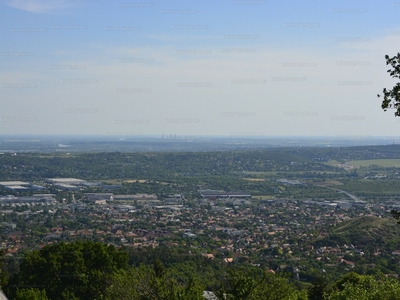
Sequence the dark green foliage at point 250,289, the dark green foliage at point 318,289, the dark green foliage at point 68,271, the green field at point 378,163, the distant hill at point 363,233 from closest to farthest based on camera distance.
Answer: the dark green foliage at point 250,289 → the dark green foliage at point 68,271 → the dark green foliage at point 318,289 → the distant hill at point 363,233 → the green field at point 378,163

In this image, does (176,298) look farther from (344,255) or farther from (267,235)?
(267,235)

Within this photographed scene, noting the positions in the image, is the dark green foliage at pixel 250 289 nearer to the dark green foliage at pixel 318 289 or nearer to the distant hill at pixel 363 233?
the dark green foliage at pixel 318 289

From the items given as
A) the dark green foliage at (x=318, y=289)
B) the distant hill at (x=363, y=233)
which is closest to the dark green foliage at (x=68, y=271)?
the dark green foliage at (x=318, y=289)

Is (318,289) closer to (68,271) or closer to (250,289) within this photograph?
(250,289)

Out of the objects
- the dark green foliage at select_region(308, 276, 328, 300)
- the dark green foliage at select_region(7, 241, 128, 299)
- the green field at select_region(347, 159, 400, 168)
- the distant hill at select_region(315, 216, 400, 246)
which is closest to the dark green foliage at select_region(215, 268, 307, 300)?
the dark green foliage at select_region(308, 276, 328, 300)

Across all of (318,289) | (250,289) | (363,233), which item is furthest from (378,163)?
(250,289)

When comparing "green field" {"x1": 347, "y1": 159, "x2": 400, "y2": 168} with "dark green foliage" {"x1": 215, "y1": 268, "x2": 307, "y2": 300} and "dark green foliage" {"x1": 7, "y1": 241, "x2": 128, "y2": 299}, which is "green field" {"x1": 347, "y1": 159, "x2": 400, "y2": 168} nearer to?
"dark green foliage" {"x1": 7, "y1": 241, "x2": 128, "y2": 299}

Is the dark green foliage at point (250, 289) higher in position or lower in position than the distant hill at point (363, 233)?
higher

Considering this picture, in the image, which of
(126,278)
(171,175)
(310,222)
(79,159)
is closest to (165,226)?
(310,222)
